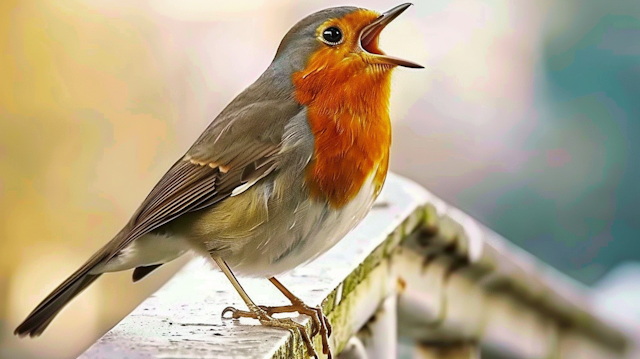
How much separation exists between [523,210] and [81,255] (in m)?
2.66

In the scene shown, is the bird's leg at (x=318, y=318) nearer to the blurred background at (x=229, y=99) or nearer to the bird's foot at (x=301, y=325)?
the bird's foot at (x=301, y=325)

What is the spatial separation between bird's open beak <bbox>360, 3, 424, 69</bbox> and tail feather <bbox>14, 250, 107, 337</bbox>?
618mm

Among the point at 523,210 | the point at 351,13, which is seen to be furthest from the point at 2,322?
the point at 351,13

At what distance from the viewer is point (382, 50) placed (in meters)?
1.79

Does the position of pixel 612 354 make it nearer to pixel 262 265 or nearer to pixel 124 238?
pixel 262 265

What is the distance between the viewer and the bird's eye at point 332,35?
171 cm

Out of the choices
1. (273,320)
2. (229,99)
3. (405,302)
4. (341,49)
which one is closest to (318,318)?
(273,320)

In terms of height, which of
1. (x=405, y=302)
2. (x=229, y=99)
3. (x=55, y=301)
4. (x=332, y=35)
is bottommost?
(x=229, y=99)

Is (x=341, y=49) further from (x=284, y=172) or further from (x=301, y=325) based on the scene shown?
(x=301, y=325)

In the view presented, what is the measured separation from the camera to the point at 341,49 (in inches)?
67.1

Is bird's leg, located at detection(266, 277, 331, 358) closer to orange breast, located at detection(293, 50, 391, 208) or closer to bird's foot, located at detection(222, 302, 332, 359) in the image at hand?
bird's foot, located at detection(222, 302, 332, 359)

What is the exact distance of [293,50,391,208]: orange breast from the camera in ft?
5.21

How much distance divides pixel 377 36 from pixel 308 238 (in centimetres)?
42

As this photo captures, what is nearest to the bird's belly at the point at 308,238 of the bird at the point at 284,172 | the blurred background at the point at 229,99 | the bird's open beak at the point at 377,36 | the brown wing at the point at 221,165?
the bird at the point at 284,172
